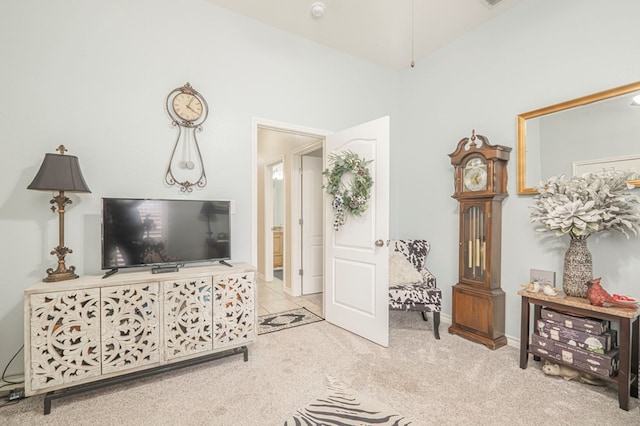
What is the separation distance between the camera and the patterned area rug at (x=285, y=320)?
315 centimetres

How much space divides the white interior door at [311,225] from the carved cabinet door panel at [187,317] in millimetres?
2236

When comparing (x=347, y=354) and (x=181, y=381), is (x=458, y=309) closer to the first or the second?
(x=347, y=354)

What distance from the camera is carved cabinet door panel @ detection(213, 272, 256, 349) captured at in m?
2.31

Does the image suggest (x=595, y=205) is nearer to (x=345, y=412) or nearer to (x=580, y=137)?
(x=580, y=137)

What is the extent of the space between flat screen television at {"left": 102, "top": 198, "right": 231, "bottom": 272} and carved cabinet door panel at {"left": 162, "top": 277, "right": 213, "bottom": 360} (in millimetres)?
260

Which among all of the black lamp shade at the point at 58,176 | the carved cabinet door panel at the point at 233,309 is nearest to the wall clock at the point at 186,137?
the black lamp shade at the point at 58,176

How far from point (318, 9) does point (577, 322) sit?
3.31 m

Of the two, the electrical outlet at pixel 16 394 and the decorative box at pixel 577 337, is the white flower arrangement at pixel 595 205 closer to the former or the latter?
the decorative box at pixel 577 337

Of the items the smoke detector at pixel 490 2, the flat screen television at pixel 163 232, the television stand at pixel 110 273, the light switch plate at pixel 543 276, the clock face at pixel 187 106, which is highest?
the smoke detector at pixel 490 2

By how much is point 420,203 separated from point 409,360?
189 centimetres

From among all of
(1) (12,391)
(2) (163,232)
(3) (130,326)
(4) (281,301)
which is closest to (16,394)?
(1) (12,391)

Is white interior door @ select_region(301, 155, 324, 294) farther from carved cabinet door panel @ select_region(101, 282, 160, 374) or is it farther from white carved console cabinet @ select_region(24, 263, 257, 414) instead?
carved cabinet door panel @ select_region(101, 282, 160, 374)

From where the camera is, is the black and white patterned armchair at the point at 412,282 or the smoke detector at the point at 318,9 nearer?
the smoke detector at the point at 318,9

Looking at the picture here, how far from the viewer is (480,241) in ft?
9.27
